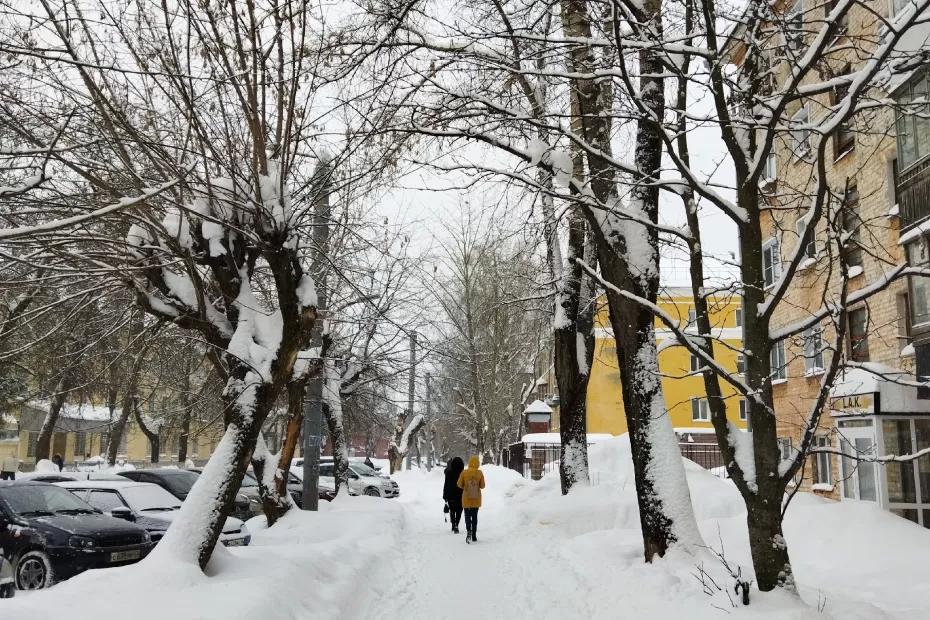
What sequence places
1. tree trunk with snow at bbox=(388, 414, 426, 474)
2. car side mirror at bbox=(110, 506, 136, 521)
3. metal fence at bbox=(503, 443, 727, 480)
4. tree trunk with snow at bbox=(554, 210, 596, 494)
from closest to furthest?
car side mirror at bbox=(110, 506, 136, 521) → tree trunk with snow at bbox=(554, 210, 596, 494) → metal fence at bbox=(503, 443, 727, 480) → tree trunk with snow at bbox=(388, 414, 426, 474)

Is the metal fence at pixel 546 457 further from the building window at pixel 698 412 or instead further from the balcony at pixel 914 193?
the balcony at pixel 914 193

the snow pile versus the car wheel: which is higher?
the snow pile

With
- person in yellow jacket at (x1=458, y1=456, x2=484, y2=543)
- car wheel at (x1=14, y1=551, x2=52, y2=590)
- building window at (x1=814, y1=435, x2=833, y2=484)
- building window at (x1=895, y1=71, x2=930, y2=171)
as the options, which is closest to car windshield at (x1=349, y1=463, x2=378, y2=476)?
person in yellow jacket at (x1=458, y1=456, x2=484, y2=543)

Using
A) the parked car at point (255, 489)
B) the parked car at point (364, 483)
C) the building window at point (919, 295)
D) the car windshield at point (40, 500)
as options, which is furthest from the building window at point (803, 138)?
the parked car at point (364, 483)

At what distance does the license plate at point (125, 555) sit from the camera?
10953 millimetres

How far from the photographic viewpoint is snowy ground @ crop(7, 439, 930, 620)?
6512mm

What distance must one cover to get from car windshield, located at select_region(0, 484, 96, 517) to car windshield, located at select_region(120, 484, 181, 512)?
4.73 feet

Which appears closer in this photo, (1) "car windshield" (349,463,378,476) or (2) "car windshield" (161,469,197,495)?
(2) "car windshield" (161,469,197,495)

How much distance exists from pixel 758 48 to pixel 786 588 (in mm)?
4737

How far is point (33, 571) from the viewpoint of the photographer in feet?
35.2

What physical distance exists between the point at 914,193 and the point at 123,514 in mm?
15360

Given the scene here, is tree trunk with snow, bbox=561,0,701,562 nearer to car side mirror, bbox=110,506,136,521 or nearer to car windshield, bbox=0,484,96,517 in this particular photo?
car side mirror, bbox=110,506,136,521

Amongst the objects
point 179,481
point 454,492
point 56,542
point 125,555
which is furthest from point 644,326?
point 179,481

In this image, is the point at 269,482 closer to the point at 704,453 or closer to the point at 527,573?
the point at 527,573
